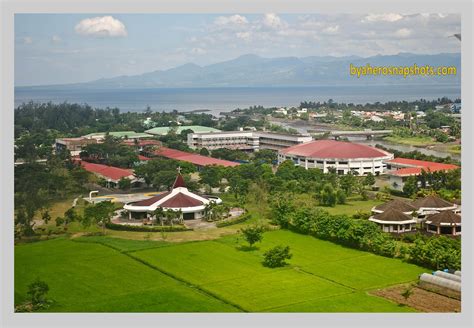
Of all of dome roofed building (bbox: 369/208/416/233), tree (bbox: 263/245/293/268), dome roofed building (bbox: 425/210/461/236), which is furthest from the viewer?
dome roofed building (bbox: 369/208/416/233)

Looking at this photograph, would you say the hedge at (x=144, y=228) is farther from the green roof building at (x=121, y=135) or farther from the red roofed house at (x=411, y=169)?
the green roof building at (x=121, y=135)

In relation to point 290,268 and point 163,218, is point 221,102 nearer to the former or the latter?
point 163,218

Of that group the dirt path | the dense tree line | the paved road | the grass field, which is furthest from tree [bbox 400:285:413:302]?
the paved road

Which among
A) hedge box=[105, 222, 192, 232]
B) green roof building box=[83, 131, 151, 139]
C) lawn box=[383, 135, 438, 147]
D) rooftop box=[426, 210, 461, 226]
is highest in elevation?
green roof building box=[83, 131, 151, 139]

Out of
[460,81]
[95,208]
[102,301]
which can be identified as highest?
[460,81]

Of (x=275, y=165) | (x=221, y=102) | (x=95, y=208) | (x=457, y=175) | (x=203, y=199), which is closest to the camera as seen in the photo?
(x=95, y=208)

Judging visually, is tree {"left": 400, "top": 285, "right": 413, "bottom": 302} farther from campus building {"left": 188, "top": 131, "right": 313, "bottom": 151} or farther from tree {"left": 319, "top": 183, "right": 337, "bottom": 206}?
campus building {"left": 188, "top": 131, "right": 313, "bottom": 151}

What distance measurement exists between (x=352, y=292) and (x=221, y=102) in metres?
28.7

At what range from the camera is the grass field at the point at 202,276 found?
292 inches

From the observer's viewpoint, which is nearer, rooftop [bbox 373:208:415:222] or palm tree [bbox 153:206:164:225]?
rooftop [bbox 373:208:415:222]

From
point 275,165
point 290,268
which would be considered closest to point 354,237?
point 290,268

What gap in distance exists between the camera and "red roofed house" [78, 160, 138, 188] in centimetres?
1416

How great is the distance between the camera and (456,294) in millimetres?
7602

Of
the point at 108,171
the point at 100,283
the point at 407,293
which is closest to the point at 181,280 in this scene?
the point at 100,283
